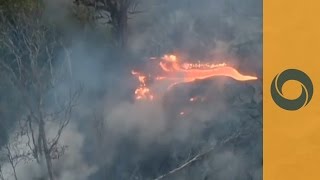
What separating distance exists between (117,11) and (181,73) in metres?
0.31

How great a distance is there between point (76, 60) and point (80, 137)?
0.27 meters

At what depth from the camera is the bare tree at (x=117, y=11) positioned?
1.59m

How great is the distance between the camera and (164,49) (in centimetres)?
160

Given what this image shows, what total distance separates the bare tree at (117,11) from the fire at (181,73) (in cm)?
14

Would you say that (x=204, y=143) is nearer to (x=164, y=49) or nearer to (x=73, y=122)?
(x=164, y=49)

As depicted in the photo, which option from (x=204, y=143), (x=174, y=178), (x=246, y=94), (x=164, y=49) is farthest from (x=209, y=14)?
(x=174, y=178)
